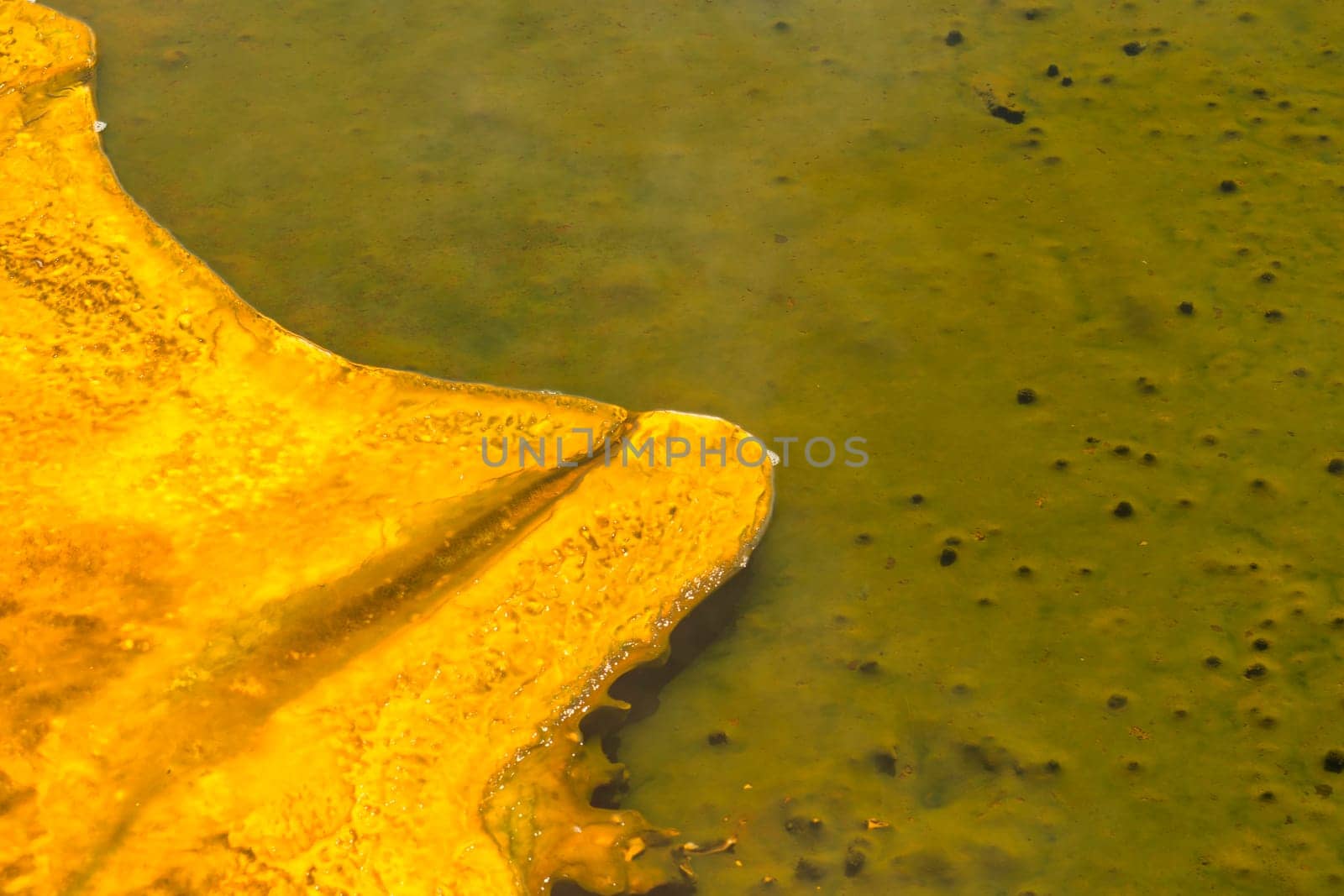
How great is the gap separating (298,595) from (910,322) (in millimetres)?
4009

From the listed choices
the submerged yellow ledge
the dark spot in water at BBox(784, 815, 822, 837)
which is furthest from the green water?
the submerged yellow ledge

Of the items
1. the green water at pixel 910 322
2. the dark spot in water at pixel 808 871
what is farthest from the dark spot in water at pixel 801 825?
the dark spot in water at pixel 808 871

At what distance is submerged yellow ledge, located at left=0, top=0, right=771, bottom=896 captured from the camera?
6.42 m

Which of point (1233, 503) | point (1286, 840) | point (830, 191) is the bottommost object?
point (1286, 840)

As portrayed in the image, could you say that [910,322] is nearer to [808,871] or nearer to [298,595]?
[808,871]

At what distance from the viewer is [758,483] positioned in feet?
24.8

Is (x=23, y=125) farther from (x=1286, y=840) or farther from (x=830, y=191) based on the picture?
(x=1286, y=840)

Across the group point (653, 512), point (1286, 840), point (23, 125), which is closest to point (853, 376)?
point (653, 512)

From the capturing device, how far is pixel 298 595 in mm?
7082

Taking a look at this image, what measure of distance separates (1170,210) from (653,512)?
414 cm

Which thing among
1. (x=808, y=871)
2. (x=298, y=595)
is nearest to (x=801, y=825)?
(x=808, y=871)

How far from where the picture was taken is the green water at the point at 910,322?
6.48m

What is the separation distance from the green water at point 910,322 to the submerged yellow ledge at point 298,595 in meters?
0.41

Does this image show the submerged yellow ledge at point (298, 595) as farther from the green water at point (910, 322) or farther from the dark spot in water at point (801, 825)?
the dark spot in water at point (801, 825)
